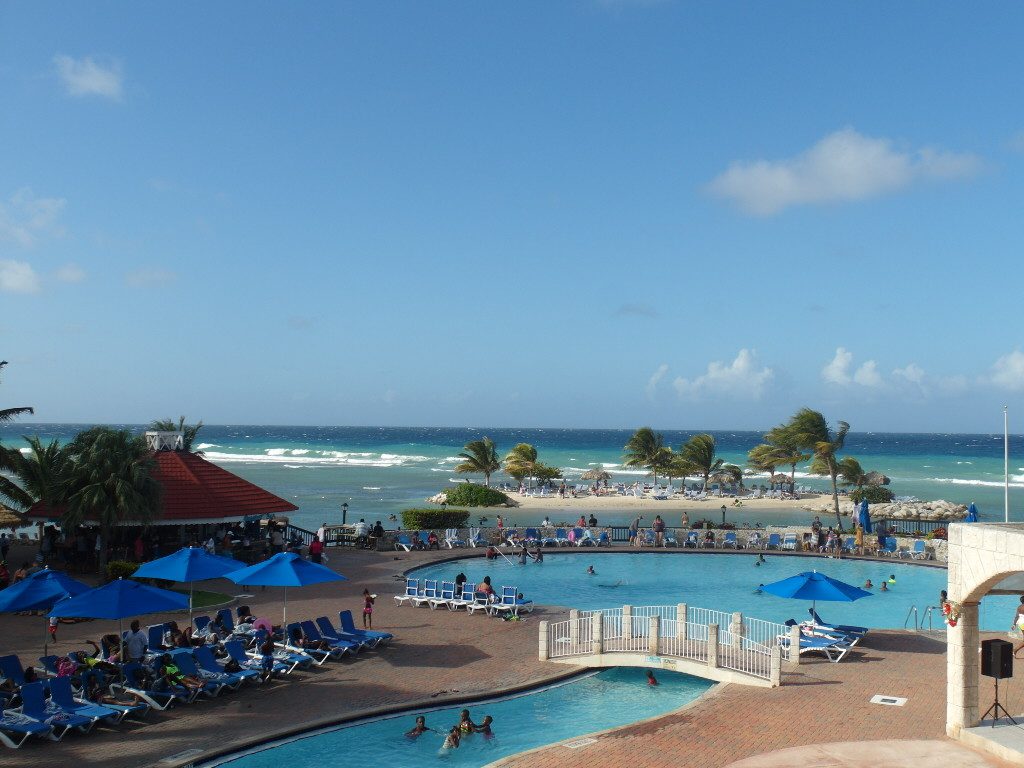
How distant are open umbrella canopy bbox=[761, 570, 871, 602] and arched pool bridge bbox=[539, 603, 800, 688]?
824 mm

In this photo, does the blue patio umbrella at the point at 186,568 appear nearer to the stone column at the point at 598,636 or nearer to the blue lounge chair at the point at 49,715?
the blue lounge chair at the point at 49,715

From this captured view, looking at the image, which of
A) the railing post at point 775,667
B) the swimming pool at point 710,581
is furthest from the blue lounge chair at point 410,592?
the railing post at point 775,667

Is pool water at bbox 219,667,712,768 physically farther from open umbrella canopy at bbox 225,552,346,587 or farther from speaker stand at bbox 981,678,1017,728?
speaker stand at bbox 981,678,1017,728

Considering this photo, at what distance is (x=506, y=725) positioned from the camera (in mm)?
14406

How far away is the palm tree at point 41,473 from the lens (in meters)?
26.2

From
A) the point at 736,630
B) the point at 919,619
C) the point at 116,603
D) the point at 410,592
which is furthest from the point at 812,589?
the point at 116,603

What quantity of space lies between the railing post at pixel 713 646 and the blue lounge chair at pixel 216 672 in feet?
27.9

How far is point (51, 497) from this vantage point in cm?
2642

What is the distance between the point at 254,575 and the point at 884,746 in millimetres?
12459

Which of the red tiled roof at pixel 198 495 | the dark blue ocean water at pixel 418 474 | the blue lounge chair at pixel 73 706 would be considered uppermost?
the red tiled roof at pixel 198 495

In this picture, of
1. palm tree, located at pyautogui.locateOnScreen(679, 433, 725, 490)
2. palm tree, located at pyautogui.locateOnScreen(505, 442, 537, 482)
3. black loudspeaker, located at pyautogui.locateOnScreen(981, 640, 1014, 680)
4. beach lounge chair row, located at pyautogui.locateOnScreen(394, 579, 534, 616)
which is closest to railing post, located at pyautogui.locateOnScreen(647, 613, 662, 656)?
beach lounge chair row, located at pyautogui.locateOnScreen(394, 579, 534, 616)

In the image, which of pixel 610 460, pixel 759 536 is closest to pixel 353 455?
pixel 610 460

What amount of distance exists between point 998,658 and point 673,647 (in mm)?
6842

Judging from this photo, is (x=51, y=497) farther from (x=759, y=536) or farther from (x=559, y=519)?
(x=559, y=519)
